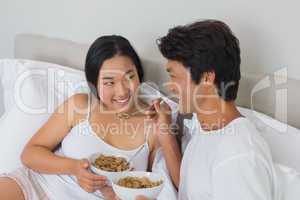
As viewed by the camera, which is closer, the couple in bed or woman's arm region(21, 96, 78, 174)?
the couple in bed

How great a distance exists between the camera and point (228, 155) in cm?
121

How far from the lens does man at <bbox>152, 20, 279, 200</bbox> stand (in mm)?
1203

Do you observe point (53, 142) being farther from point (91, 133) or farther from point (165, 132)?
point (165, 132)

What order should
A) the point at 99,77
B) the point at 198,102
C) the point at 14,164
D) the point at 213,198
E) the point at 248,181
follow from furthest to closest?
the point at 14,164
the point at 99,77
the point at 198,102
the point at 213,198
the point at 248,181

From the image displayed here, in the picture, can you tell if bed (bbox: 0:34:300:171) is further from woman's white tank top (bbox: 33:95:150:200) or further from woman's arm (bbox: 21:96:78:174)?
woman's arm (bbox: 21:96:78:174)

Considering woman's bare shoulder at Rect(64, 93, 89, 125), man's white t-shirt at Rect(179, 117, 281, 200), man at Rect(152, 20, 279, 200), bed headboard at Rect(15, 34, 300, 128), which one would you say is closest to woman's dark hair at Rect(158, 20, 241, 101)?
man at Rect(152, 20, 279, 200)

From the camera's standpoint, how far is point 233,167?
46.0 inches

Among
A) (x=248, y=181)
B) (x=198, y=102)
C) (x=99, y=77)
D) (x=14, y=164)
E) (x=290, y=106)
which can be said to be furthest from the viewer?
(x=14, y=164)

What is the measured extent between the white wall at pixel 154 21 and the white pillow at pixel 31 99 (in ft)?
0.92

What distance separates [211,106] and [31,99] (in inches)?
35.9

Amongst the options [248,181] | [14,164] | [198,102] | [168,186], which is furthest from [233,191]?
[14,164]

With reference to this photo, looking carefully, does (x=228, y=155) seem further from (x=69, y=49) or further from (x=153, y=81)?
(x=69, y=49)

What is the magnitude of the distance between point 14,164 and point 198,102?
863mm

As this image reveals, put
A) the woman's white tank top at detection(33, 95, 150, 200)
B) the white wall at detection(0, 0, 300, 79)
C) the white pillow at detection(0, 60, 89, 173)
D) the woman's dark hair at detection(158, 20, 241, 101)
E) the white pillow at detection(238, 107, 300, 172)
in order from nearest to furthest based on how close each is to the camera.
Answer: the woman's dark hair at detection(158, 20, 241, 101) → the white pillow at detection(238, 107, 300, 172) → the white wall at detection(0, 0, 300, 79) → the woman's white tank top at detection(33, 95, 150, 200) → the white pillow at detection(0, 60, 89, 173)
